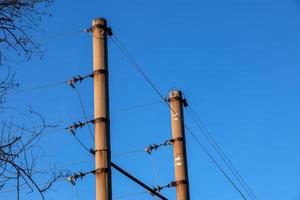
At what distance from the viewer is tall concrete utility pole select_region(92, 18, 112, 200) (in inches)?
453

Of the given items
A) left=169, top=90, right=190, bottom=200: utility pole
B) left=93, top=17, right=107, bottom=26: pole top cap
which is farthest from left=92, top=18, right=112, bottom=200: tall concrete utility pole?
left=169, top=90, right=190, bottom=200: utility pole

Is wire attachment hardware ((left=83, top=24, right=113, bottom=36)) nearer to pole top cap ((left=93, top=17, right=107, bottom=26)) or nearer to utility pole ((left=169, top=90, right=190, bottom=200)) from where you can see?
pole top cap ((left=93, top=17, right=107, bottom=26))

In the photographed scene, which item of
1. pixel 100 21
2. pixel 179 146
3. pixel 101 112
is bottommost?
pixel 101 112

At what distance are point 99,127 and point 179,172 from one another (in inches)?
160

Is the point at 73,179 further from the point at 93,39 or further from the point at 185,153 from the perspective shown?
the point at 185,153

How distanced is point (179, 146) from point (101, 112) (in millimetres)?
4071

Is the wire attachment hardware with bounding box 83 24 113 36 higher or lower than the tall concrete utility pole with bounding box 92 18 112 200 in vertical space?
higher

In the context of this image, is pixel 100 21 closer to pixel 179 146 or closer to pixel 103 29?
pixel 103 29

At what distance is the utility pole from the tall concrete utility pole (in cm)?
364

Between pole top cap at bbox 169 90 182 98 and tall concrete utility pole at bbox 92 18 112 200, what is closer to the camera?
tall concrete utility pole at bbox 92 18 112 200

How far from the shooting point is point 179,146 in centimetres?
1568

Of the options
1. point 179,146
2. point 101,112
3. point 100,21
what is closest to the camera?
point 101,112

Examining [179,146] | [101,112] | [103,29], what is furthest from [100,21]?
[179,146]

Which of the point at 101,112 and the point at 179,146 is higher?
the point at 179,146
